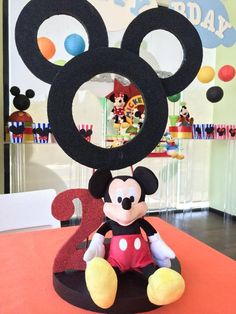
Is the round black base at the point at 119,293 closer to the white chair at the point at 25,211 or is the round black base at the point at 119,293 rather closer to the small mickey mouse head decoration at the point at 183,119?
the white chair at the point at 25,211

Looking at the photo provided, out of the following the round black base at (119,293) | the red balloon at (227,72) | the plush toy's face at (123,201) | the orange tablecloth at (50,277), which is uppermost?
the red balloon at (227,72)

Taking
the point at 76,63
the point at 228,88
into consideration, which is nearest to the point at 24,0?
the point at 228,88

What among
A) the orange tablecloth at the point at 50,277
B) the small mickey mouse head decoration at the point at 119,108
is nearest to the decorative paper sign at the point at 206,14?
the orange tablecloth at the point at 50,277

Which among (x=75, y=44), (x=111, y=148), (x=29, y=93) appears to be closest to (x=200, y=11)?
(x=75, y=44)

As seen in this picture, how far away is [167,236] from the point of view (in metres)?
1.04

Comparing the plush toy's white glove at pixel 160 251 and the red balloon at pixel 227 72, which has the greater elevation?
the red balloon at pixel 227 72

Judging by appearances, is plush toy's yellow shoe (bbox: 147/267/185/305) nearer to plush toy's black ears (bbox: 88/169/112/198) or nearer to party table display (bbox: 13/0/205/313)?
party table display (bbox: 13/0/205/313)

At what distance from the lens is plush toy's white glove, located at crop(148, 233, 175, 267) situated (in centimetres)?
68

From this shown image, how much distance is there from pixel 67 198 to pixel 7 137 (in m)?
2.16

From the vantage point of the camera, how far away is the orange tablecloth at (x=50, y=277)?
0.63m

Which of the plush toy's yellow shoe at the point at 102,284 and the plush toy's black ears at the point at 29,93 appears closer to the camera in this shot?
the plush toy's yellow shoe at the point at 102,284

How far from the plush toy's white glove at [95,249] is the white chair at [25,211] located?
644 millimetres

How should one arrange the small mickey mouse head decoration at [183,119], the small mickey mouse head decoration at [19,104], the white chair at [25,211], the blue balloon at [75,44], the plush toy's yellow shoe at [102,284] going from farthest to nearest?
the small mickey mouse head decoration at [183,119] → the small mickey mouse head decoration at [19,104] → the blue balloon at [75,44] → the white chair at [25,211] → the plush toy's yellow shoe at [102,284]

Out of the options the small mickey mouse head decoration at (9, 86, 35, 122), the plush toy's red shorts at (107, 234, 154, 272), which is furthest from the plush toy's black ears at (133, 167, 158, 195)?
the small mickey mouse head decoration at (9, 86, 35, 122)
